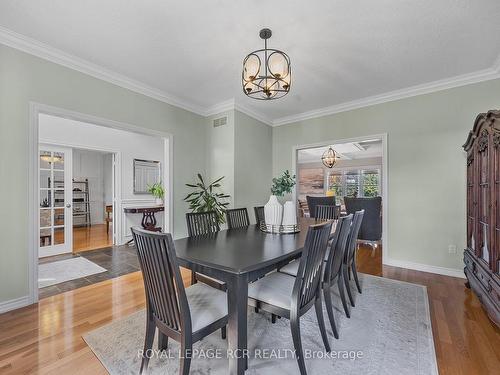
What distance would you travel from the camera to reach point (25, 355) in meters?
1.70

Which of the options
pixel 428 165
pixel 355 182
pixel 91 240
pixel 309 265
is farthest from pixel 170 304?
pixel 355 182

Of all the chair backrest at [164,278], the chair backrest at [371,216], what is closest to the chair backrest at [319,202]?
the chair backrest at [371,216]

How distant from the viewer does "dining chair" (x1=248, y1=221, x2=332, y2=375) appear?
4.77ft

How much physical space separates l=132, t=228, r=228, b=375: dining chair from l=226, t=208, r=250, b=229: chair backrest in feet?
4.54

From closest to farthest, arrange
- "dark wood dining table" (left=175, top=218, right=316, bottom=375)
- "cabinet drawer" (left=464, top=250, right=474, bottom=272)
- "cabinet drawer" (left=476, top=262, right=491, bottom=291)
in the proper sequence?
"dark wood dining table" (left=175, top=218, right=316, bottom=375)
"cabinet drawer" (left=476, top=262, right=491, bottom=291)
"cabinet drawer" (left=464, top=250, right=474, bottom=272)

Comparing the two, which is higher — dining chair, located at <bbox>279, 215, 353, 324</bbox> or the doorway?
the doorway

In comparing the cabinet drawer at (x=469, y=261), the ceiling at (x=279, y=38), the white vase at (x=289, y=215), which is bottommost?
the cabinet drawer at (x=469, y=261)

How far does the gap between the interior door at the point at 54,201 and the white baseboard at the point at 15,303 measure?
1.87m

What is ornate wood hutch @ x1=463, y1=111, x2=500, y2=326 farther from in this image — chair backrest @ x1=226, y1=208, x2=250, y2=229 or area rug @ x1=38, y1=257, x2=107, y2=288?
area rug @ x1=38, y1=257, x2=107, y2=288

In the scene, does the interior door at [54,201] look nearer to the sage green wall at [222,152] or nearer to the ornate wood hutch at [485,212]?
the sage green wall at [222,152]

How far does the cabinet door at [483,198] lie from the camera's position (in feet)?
6.98

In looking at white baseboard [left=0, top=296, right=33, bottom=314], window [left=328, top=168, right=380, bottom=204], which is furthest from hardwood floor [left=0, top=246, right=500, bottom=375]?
window [left=328, top=168, right=380, bottom=204]

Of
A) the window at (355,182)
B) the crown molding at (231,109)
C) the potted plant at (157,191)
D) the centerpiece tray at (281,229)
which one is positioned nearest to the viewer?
the centerpiece tray at (281,229)

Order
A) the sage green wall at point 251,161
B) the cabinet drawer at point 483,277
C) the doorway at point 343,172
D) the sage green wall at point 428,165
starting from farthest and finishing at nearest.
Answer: the doorway at point 343,172
the sage green wall at point 251,161
the sage green wall at point 428,165
the cabinet drawer at point 483,277
